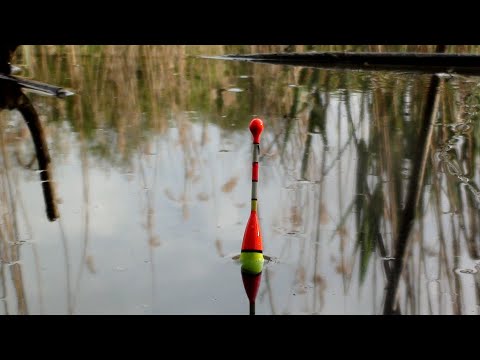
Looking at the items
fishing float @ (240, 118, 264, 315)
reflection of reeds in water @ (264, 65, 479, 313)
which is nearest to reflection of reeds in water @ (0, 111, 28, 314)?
fishing float @ (240, 118, 264, 315)

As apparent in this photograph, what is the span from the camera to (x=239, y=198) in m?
4.81

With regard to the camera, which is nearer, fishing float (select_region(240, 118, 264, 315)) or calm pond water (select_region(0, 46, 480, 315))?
calm pond water (select_region(0, 46, 480, 315))

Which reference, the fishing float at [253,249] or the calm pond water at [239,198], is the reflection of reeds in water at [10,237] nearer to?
the calm pond water at [239,198]

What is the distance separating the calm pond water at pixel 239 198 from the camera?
3.53 meters

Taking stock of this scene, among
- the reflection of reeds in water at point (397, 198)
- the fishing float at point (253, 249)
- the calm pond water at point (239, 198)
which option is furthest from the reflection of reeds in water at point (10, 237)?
the reflection of reeds in water at point (397, 198)

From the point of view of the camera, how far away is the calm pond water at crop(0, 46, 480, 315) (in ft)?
11.6

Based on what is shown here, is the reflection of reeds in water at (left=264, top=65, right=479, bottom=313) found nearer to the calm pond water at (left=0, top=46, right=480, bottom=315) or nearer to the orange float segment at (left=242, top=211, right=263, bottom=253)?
the calm pond water at (left=0, top=46, right=480, bottom=315)

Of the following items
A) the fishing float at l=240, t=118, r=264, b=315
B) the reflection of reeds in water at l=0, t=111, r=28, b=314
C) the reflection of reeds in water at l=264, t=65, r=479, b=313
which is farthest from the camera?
→ the reflection of reeds in water at l=264, t=65, r=479, b=313

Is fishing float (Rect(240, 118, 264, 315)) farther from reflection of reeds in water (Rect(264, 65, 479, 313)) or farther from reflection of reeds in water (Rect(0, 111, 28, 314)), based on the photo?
reflection of reeds in water (Rect(0, 111, 28, 314))

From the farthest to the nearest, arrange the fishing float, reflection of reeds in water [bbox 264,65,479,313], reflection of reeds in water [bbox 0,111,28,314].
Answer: reflection of reeds in water [bbox 264,65,479,313], the fishing float, reflection of reeds in water [bbox 0,111,28,314]

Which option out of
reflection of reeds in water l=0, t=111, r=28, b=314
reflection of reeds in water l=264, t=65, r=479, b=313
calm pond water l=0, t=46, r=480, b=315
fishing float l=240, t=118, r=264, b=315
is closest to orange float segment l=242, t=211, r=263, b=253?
fishing float l=240, t=118, r=264, b=315
